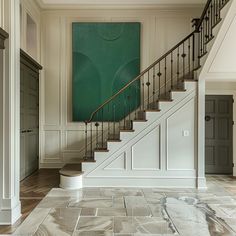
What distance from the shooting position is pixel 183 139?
5574 mm

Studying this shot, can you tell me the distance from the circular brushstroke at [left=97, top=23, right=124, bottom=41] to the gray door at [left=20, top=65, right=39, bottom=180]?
2.01 m

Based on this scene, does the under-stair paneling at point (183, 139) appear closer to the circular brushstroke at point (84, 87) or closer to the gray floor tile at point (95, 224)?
the gray floor tile at point (95, 224)

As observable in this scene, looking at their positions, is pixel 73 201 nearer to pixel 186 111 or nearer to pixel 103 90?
pixel 186 111

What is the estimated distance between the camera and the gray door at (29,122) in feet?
19.2

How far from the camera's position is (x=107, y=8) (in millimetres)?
7047

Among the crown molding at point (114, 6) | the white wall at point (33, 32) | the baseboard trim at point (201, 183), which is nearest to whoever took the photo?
the baseboard trim at point (201, 183)

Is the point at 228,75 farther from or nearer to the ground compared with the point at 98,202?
farther from the ground

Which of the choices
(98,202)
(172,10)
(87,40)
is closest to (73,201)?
(98,202)

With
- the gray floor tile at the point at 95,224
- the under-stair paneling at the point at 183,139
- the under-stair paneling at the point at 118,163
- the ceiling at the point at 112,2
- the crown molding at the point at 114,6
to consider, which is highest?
the ceiling at the point at 112,2

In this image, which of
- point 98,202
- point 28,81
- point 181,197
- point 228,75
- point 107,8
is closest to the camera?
point 98,202

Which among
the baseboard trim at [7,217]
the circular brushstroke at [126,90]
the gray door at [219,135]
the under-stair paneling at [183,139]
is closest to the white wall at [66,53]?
the circular brushstroke at [126,90]

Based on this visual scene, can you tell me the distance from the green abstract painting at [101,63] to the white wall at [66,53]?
0.19 metres

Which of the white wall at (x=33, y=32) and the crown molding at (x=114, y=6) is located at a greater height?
the crown molding at (x=114, y=6)

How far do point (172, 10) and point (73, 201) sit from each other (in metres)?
5.33
